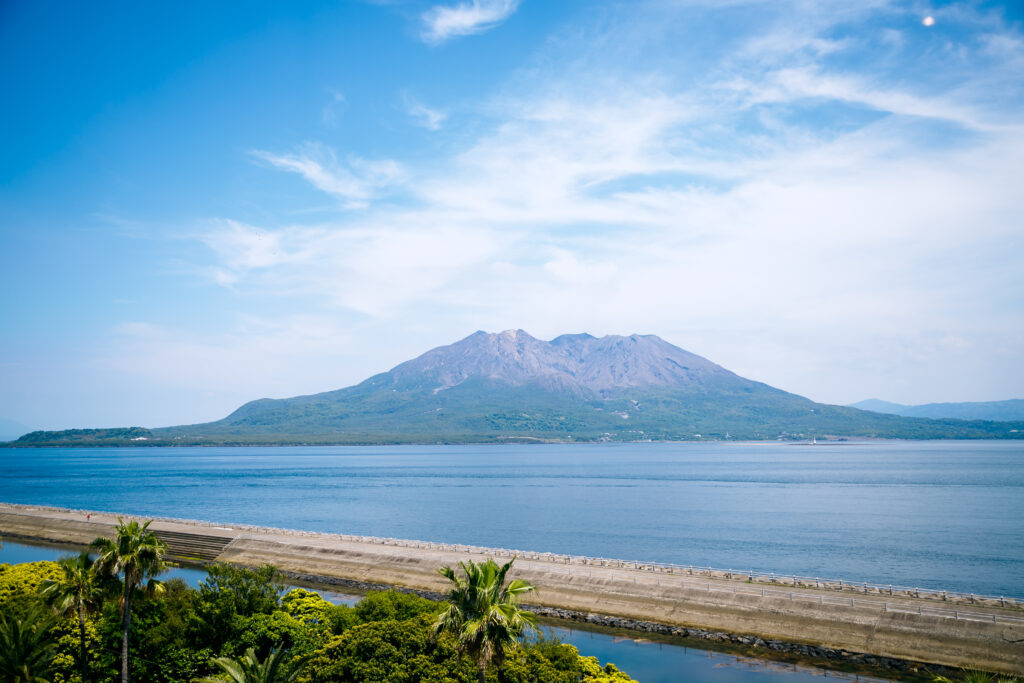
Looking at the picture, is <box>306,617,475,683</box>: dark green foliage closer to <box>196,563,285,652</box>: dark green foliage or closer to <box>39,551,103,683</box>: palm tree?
<box>196,563,285,652</box>: dark green foliage

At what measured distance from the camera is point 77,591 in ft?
96.7

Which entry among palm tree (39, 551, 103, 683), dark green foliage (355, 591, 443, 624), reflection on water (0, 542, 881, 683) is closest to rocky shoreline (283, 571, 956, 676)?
reflection on water (0, 542, 881, 683)

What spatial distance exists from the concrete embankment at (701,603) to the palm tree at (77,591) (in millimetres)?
33118

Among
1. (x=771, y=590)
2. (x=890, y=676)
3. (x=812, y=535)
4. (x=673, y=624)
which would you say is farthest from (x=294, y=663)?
(x=812, y=535)

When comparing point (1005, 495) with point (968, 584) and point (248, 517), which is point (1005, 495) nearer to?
point (968, 584)

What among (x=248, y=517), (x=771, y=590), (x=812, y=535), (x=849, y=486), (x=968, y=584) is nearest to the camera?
(x=771, y=590)

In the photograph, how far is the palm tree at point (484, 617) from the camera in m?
20.5

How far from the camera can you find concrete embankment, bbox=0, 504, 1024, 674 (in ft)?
132

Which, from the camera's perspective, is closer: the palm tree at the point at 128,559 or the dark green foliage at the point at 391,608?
the palm tree at the point at 128,559

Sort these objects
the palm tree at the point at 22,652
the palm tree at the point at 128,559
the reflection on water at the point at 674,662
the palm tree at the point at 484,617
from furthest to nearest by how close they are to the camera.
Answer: the reflection on water at the point at 674,662 < the palm tree at the point at 128,559 < the palm tree at the point at 22,652 < the palm tree at the point at 484,617

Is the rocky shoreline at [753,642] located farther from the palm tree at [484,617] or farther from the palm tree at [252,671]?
the palm tree at [252,671]

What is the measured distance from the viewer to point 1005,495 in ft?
419

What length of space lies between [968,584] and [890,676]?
32104mm

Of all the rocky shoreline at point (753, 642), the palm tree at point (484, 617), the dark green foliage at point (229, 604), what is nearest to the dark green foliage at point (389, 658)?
the dark green foliage at point (229, 604)
